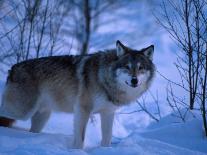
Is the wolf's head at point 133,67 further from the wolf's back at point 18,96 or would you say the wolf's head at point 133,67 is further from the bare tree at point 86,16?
the bare tree at point 86,16

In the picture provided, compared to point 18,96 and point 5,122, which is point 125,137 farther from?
point 5,122

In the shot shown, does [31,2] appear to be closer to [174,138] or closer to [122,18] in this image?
[174,138]

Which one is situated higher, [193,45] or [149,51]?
[193,45]

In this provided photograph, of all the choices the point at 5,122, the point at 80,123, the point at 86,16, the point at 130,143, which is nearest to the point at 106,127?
the point at 80,123

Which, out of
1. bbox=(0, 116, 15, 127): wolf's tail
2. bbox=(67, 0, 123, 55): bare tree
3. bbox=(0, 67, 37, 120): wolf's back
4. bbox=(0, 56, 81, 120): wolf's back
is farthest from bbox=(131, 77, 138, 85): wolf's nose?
bbox=(67, 0, 123, 55): bare tree

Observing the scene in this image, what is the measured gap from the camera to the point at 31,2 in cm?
876

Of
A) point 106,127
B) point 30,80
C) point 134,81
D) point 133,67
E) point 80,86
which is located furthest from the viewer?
point 30,80

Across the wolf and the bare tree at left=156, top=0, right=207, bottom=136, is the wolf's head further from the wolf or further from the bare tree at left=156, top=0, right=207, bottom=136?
the bare tree at left=156, top=0, right=207, bottom=136

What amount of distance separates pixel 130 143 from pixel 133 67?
1089 mm

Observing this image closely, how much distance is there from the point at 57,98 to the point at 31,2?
11.1 feet

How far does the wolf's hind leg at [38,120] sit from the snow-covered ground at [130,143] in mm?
751

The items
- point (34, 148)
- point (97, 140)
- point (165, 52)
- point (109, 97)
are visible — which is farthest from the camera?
point (165, 52)

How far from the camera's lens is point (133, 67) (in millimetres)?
5531

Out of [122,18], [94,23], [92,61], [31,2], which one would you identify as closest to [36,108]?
[92,61]
